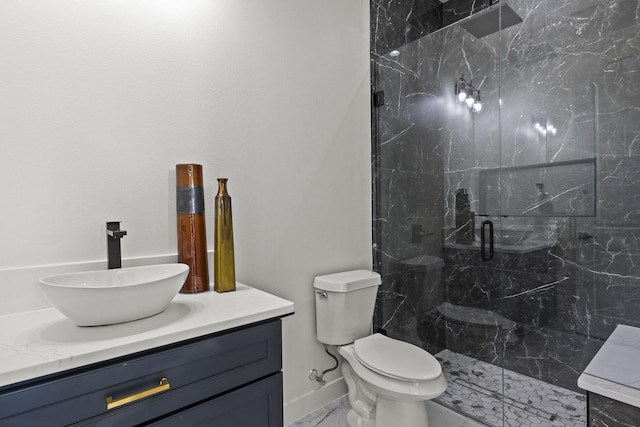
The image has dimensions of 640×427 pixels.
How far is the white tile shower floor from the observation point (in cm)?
187

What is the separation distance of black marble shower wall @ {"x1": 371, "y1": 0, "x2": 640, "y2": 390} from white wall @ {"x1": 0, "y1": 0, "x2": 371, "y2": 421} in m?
0.27

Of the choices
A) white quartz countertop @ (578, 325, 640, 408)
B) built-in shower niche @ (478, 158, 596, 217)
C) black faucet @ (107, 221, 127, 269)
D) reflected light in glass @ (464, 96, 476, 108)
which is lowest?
white quartz countertop @ (578, 325, 640, 408)

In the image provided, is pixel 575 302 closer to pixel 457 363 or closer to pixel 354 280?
pixel 457 363

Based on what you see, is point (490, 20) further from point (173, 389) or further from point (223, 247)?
point (173, 389)

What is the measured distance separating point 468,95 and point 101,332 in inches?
94.4

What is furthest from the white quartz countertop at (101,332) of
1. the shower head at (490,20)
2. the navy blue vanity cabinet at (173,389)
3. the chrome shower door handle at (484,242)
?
the shower head at (490,20)

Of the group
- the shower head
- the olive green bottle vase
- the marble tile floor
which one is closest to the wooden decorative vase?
the olive green bottle vase

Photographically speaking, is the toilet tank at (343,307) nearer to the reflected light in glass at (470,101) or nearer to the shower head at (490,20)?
the reflected light in glass at (470,101)

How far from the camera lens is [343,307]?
183cm

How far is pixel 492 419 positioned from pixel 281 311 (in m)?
1.54

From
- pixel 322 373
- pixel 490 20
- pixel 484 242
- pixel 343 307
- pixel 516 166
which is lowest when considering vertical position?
pixel 322 373

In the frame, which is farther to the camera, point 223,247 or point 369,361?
point 369,361

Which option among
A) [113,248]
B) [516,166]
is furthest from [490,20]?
[113,248]

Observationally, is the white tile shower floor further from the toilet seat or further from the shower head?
the shower head
